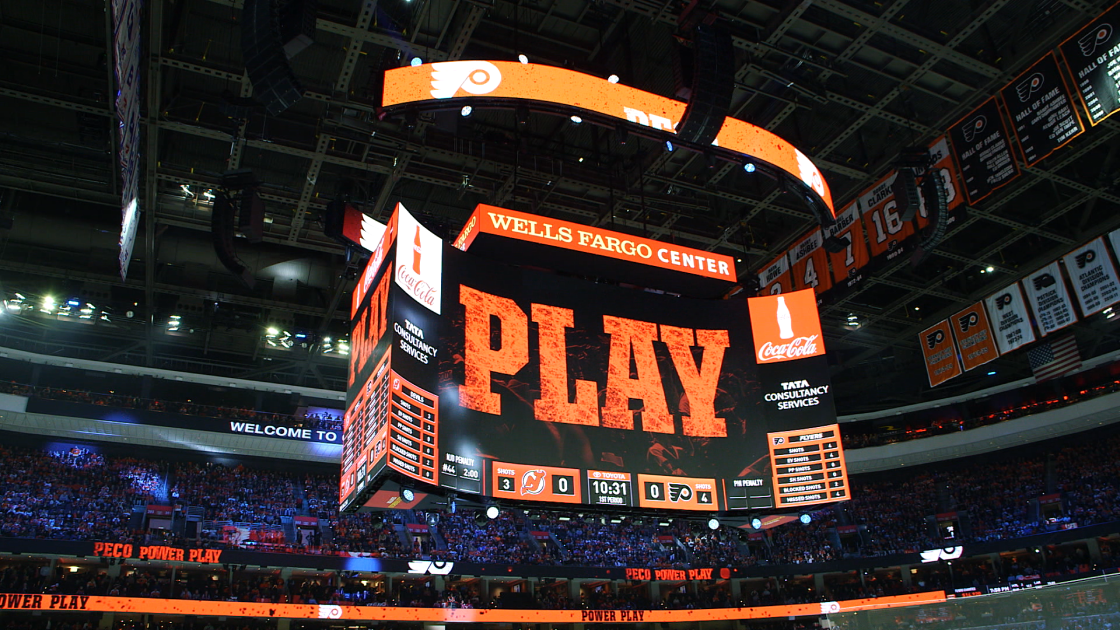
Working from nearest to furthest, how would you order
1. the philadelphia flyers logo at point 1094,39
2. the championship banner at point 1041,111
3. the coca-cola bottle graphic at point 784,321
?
the philadelphia flyers logo at point 1094,39
the championship banner at point 1041,111
the coca-cola bottle graphic at point 784,321

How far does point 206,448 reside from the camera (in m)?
28.8

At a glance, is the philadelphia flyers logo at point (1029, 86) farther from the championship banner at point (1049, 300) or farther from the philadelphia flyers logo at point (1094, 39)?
the championship banner at point (1049, 300)

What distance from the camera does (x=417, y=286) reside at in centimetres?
1173

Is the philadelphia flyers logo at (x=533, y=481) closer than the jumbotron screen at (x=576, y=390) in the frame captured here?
No

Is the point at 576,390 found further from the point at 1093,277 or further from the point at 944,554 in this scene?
the point at 944,554

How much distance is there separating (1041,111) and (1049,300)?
21.5ft

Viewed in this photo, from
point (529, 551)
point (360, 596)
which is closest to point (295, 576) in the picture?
point (360, 596)

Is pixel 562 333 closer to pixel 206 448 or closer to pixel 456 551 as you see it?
pixel 456 551

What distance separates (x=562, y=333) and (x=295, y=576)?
19718 mm

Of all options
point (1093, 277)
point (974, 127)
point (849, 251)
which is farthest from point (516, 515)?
point (1093, 277)

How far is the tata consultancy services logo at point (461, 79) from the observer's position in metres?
11.7

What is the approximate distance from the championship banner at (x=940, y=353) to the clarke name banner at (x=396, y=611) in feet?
19.1

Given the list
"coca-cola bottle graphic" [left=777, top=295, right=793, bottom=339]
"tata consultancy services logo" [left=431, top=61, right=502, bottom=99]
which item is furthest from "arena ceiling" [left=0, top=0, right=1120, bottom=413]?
"coca-cola bottle graphic" [left=777, top=295, right=793, bottom=339]

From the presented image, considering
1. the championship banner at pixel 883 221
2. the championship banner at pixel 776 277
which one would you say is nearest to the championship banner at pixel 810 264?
the championship banner at pixel 776 277
